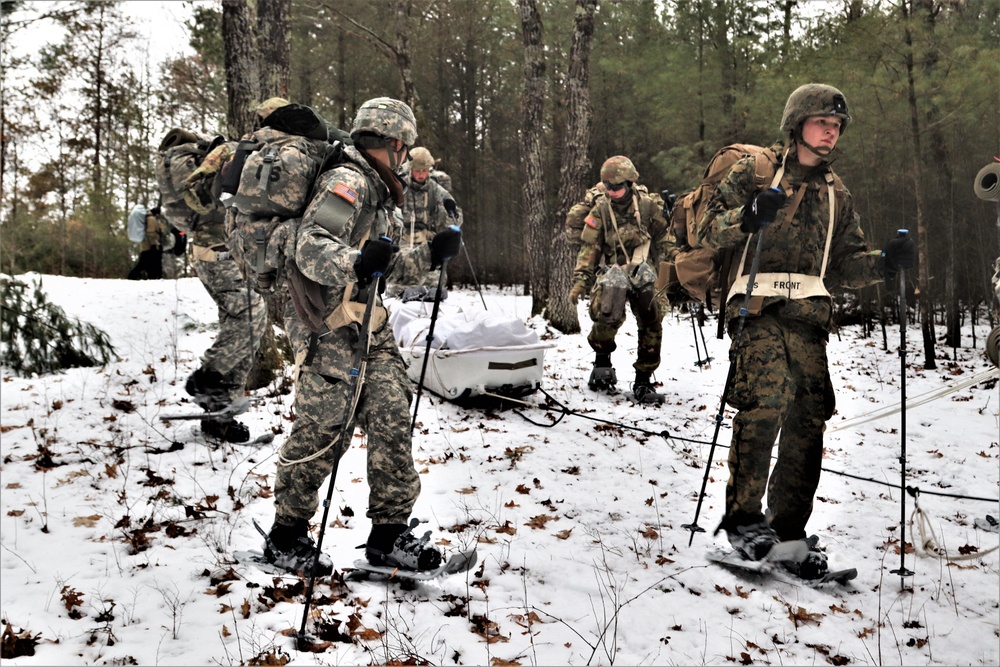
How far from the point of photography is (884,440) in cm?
710

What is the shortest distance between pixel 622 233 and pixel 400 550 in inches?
213

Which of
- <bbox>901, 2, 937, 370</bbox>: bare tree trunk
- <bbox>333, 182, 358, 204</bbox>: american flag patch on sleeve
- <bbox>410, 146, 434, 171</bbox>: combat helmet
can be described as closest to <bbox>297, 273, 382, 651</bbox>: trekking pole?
<bbox>333, 182, 358, 204</bbox>: american flag patch on sleeve

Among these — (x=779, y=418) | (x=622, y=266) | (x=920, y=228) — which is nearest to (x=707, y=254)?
(x=779, y=418)

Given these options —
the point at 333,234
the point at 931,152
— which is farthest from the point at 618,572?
the point at 931,152

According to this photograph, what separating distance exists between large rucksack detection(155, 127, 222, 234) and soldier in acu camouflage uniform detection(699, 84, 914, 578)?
4.39 metres

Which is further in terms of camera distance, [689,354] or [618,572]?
[689,354]

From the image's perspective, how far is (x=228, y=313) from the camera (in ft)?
19.7

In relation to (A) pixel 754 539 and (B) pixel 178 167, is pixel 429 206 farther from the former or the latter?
(A) pixel 754 539

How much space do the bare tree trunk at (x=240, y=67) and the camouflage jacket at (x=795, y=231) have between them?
530 cm

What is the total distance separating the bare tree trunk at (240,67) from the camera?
727 centimetres

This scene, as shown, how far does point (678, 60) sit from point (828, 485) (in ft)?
45.6

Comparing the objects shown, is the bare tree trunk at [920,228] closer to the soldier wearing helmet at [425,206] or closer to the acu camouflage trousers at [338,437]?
the soldier wearing helmet at [425,206]

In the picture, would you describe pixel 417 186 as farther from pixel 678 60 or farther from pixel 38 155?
pixel 38 155

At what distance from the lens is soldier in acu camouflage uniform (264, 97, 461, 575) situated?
3.75 meters
